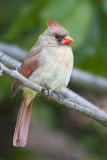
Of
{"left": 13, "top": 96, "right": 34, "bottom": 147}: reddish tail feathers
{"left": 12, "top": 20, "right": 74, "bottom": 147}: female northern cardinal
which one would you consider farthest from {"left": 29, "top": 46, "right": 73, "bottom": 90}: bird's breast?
{"left": 13, "top": 96, "right": 34, "bottom": 147}: reddish tail feathers

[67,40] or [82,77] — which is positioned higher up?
[82,77]

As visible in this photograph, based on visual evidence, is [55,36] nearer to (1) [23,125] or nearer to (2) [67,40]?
(2) [67,40]

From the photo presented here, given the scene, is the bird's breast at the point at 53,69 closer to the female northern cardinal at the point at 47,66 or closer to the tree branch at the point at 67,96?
the female northern cardinal at the point at 47,66

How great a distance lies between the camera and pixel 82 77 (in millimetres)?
5094

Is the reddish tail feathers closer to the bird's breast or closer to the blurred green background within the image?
the bird's breast

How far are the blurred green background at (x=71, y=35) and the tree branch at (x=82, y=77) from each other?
9cm

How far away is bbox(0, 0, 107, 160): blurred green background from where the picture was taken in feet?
13.9

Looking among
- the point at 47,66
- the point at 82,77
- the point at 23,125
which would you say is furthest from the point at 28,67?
the point at 82,77

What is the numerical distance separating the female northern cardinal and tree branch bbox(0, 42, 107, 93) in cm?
91

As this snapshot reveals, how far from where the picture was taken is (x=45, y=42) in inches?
164

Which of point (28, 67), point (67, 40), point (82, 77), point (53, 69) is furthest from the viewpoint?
point (82, 77)

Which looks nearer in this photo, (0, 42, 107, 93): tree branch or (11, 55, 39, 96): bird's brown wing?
(11, 55, 39, 96): bird's brown wing

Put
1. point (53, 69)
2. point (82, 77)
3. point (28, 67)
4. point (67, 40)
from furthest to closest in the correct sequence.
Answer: point (82, 77) → point (67, 40) → point (28, 67) → point (53, 69)

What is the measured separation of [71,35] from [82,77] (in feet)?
3.36
